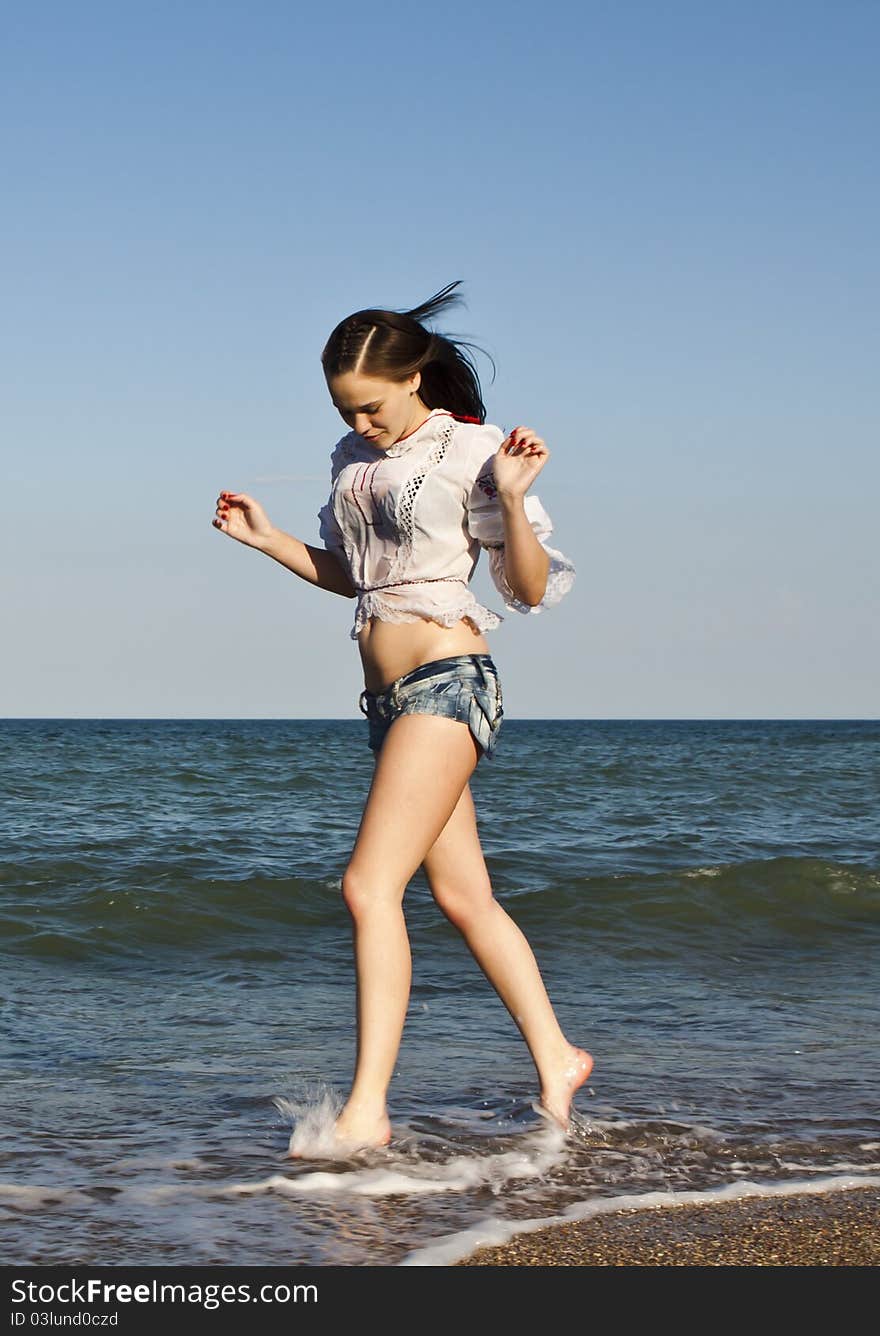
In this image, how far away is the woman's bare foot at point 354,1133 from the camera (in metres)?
3.12

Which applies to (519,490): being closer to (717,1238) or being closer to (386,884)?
(386,884)

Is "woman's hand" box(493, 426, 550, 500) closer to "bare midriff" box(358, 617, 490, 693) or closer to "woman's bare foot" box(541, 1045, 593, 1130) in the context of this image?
"bare midriff" box(358, 617, 490, 693)

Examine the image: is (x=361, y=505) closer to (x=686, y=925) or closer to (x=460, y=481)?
(x=460, y=481)

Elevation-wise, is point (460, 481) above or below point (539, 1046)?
above

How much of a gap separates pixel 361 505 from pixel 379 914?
0.93 metres

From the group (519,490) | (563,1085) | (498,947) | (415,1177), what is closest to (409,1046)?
(563,1085)

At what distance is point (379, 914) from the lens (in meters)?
3.15

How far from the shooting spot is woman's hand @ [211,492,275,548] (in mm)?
3422

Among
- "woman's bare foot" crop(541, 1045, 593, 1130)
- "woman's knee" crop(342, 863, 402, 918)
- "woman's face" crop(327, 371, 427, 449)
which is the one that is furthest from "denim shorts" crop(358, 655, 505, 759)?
"woman's bare foot" crop(541, 1045, 593, 1130)

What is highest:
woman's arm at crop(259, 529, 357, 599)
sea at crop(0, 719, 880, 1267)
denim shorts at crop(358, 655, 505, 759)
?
woman's arm at crop(259, 529, 357, 599)

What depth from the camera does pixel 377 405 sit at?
3.22m

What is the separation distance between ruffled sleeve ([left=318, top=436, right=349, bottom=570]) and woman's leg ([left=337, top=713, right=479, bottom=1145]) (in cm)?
49

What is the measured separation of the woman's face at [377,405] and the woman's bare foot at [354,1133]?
1.51 metres
